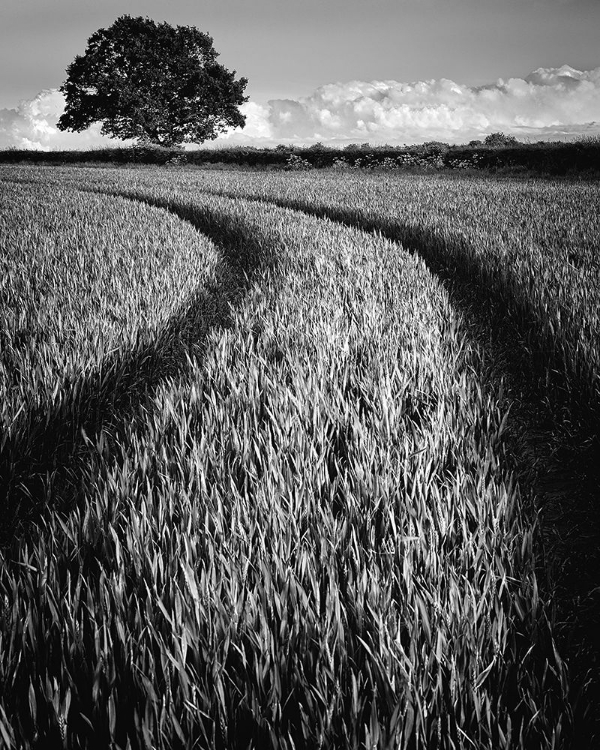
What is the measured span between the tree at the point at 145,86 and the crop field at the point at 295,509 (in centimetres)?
4382

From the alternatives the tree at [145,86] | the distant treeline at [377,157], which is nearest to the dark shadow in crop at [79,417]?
the distant treeline at [377,157]

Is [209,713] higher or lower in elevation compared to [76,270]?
lower

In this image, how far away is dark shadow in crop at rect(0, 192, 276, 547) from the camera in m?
2.21

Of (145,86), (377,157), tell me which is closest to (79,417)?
(377,157)

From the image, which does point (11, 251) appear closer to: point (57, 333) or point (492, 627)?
point (57, 333)

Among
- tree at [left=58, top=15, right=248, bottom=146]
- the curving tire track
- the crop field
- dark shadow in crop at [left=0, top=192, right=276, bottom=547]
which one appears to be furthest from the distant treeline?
dark shadow in crop at [left=0, top=192, right=276, bottom=547]

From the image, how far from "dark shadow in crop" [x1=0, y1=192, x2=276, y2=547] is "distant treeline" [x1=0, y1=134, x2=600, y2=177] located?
21.4m

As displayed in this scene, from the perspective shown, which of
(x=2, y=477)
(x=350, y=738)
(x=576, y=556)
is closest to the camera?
(x=350, y=738)

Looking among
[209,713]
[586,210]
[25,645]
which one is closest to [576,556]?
[209,713]

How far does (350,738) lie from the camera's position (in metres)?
0.83

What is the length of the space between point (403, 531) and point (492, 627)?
0.36 m

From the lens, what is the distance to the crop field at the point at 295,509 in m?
0.91

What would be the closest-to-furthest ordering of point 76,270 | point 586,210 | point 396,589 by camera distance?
point 396,589 → point 76,270 → point 586,210

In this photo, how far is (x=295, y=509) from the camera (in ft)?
4.79
